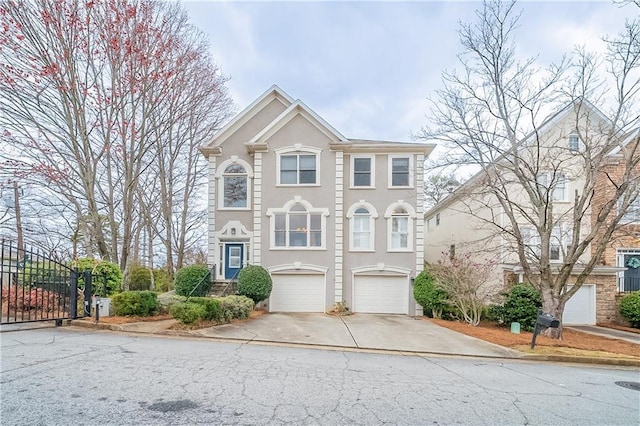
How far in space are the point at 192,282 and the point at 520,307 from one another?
12690 mm

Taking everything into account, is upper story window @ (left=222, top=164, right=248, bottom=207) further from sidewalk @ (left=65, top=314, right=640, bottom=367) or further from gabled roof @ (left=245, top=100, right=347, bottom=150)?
sidewalk @ (left=65, top=314, right=640, bottom=367)

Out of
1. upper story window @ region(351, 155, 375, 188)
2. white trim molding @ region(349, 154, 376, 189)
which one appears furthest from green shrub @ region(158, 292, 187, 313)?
upper story window @ region(351, 155, 375, 188)

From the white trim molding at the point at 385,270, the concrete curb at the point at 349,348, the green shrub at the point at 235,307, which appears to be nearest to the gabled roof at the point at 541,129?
the white trim molding at the point at 385,270

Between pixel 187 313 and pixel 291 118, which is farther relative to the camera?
pixel 291 118

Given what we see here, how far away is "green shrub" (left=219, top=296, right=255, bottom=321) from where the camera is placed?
35.9 ft

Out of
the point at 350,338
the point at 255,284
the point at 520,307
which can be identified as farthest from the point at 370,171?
the point at 350,338

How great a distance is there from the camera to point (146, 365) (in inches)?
226

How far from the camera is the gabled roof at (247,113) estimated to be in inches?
643

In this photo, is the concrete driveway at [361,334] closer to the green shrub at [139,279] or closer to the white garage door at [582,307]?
the white garage door at [582,307]

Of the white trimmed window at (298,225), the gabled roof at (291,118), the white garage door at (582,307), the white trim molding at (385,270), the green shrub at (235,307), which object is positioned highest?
the gabled roof at (291,118)

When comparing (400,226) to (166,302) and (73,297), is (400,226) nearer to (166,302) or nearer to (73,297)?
(166,302)

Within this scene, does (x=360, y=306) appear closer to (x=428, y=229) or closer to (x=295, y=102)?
(x=295, y=102)

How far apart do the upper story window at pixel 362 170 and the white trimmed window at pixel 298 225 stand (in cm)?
210

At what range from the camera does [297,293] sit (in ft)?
50.0
